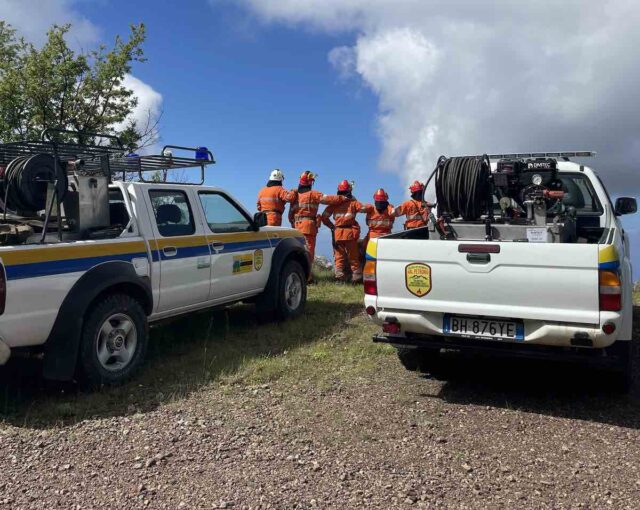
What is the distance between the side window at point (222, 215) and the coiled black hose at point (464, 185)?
250cm

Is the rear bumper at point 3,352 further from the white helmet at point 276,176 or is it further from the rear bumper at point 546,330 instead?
the white helmet at point 276,176

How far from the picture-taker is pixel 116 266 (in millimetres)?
5055

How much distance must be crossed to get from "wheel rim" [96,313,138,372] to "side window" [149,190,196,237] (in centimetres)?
99

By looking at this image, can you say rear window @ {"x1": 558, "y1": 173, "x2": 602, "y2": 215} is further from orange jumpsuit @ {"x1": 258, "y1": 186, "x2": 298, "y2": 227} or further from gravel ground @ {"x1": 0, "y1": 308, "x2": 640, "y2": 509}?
orange jumpsuit @ {"x1": 258, "y1": 186, "x2": 298, "y2": 227}

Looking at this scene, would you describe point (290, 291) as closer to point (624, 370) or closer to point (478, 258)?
point (478, 258)

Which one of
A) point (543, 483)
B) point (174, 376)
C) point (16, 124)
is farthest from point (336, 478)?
point (16, 124)

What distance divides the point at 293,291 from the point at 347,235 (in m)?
3.28

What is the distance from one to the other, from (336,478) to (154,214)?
334cm

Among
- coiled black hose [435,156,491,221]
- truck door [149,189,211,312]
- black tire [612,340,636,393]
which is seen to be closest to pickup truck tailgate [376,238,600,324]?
black tire [612,340,636,393]

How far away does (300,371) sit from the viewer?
213 inches

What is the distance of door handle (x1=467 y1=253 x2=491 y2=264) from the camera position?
429cm

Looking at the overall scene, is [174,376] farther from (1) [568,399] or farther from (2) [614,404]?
(2) [614,404]

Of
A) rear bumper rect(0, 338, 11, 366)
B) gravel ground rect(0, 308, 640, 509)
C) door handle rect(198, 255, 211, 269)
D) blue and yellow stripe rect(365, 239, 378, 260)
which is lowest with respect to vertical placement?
gravel ground rect(0, 308, 640, 509)

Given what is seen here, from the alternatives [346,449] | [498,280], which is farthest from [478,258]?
[346,449]
